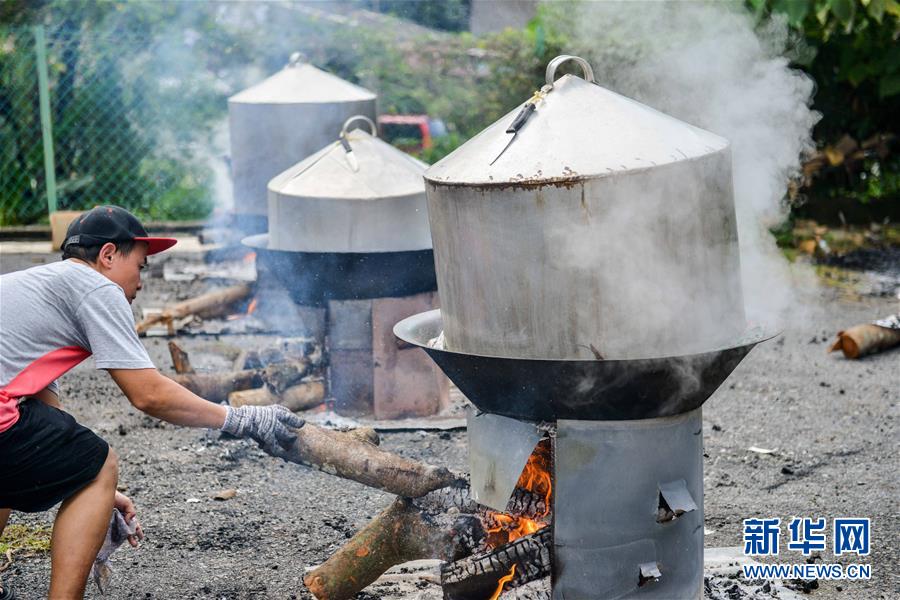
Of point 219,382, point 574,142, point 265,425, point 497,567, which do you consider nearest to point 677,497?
point 497,567

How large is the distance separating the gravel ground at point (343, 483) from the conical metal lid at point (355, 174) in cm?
151

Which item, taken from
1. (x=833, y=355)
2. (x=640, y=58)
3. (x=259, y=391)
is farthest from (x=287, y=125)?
(x=833, y=355)

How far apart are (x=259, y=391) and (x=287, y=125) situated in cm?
273

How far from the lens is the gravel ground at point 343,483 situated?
4.60 meters

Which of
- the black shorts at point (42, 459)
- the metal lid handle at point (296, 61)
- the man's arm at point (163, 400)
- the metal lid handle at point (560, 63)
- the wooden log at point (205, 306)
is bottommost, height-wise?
the wooden log at point (205, 306)

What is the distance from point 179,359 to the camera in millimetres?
7098

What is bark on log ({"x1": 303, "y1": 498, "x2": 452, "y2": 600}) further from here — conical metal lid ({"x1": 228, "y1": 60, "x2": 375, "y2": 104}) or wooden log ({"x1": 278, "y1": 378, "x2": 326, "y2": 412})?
conical metal lid ({"x1": 228, "y1": 60, "x2": 375, "y2": 104})

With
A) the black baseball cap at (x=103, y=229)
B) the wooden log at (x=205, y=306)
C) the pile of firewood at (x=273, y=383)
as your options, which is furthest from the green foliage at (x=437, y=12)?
the black baseball cap at (x=103, y=229)

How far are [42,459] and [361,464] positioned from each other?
1.14 meters

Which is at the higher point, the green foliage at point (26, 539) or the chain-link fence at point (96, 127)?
the chain-link fence at point (96, 127)

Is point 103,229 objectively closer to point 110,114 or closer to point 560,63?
point 560,63

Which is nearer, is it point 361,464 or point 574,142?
point 574,142

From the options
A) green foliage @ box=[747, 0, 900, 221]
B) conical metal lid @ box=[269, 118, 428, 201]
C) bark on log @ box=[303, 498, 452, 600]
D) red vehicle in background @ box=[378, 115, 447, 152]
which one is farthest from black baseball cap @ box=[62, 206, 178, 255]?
red vehicle in background @ box=[378, 115, 447, 152]

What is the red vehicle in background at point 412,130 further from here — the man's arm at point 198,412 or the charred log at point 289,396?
the man's arm at point 198,412
